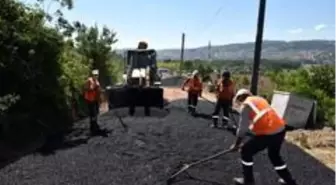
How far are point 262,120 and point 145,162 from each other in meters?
2.50

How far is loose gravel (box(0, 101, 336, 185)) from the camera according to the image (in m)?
7.80

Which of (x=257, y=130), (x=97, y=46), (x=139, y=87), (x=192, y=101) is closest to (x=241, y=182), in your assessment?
(x=257, y=130)

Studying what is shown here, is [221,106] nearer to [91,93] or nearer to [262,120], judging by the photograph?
[91,93]

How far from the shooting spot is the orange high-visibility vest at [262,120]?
7.14m

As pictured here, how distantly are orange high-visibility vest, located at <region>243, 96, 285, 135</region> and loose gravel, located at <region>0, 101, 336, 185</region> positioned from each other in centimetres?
93

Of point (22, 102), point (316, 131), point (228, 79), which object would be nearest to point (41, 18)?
point (22, 102)

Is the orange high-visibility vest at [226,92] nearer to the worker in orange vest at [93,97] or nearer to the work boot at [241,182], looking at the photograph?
the worker in orange vest at [93,97]

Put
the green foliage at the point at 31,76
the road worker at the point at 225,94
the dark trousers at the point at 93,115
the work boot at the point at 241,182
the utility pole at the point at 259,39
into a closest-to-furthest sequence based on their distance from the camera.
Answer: the work boot at the point at 241,182
the green foliage at the point at 31,76
the dark trousers at the point at 93,115
the road worker at the point at 225,94
the utility pole at the point at 259,39

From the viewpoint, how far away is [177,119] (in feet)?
45.2

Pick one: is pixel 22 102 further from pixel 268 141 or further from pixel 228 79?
pixel 268 141

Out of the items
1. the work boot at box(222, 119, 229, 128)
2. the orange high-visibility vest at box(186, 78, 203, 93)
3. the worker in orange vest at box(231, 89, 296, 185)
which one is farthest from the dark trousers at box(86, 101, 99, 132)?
the worker in orange vest at box(231, 89, 296, 185)

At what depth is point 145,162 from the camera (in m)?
8.80

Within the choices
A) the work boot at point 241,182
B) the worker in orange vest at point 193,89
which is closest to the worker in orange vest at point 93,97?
the worker in orange vest at point 193,89

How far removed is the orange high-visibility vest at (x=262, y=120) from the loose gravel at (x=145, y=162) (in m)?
0.93
